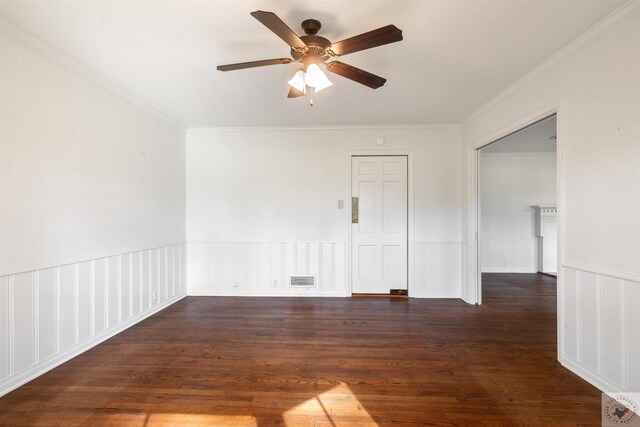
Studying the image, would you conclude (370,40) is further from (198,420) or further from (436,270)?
(436,270)

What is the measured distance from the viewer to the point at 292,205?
4.06 metres

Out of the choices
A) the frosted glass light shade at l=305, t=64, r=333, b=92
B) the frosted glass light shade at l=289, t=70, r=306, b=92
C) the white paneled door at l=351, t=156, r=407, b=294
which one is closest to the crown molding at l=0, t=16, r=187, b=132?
the frosted glass light shade at l=289, t=70, r=306, b=92

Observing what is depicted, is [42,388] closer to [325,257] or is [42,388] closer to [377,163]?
[325,257]

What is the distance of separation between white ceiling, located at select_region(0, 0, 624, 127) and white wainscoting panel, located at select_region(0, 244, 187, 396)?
1.77 m

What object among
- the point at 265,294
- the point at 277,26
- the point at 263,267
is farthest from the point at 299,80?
the point at 265,294

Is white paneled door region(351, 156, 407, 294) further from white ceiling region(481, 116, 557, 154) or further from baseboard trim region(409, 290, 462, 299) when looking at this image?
white ceiling region(481, 116, 557, 154)

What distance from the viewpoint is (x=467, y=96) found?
2.99 m

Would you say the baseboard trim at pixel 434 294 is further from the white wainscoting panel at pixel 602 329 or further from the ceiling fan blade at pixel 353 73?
the ceiling fan blade at pixel 353 73

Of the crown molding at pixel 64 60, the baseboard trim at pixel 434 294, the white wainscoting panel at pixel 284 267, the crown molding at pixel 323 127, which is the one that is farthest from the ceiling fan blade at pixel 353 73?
the baseboard trim at pixel 434 294

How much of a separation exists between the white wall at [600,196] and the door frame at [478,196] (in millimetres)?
16

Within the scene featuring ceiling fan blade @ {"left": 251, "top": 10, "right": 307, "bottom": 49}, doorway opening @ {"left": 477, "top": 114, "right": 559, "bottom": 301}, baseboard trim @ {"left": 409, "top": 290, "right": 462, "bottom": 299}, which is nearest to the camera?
ceiling fan blade @ {"left": 251, "top": 10, "right": 307, "bottom": 49}

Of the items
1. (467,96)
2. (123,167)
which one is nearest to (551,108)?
(467,96)

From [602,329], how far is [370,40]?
8.07ft

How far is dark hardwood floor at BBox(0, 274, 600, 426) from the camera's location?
66.4 inches
